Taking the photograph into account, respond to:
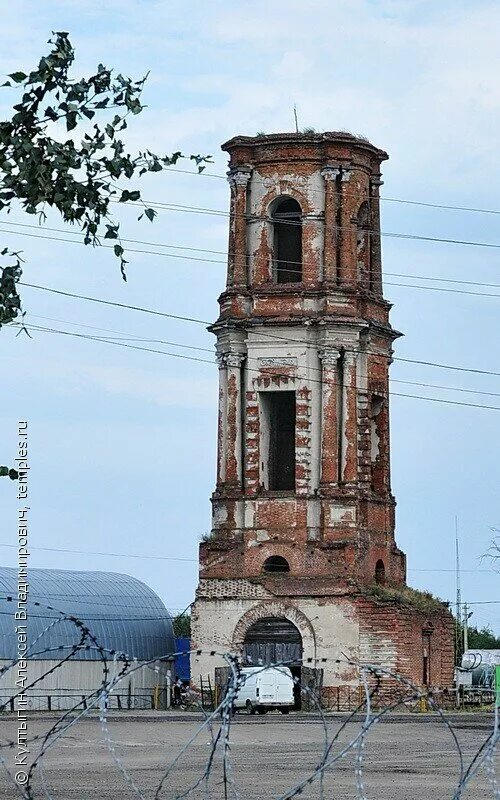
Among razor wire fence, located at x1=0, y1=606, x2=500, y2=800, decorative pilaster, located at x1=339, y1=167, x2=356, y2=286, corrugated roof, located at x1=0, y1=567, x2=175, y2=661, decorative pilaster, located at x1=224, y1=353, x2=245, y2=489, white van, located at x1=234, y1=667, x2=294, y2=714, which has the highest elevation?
decorative pilaster, located at x1=339, y1=167, x2=356, y2=286

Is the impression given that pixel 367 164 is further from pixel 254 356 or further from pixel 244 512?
pixel 244 512

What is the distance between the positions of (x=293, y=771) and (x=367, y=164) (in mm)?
35036

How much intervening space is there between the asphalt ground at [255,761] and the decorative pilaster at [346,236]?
16202 millimetres

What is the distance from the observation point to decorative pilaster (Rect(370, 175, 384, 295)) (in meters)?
59.1

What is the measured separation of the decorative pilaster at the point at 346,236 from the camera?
57.0m

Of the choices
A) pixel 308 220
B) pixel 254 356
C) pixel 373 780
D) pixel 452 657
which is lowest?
pixel 373 780

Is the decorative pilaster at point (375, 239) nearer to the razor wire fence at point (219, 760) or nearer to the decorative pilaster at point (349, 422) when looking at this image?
the decorative pilaster at point (349, 422)

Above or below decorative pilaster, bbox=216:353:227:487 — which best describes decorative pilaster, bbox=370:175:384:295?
above

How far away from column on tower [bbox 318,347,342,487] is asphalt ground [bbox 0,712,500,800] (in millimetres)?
11037

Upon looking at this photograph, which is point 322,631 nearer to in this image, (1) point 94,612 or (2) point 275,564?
(2) point 275,564

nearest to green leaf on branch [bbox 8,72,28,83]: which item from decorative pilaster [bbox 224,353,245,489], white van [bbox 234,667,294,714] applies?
white van [bbox 234,667,294,714]

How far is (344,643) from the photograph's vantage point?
179 feet

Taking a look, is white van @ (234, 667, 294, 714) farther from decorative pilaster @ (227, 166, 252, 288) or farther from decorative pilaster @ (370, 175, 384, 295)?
decorative pilaster @ (370, 175, 384, 295)

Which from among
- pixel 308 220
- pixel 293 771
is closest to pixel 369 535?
pixel 308 220
